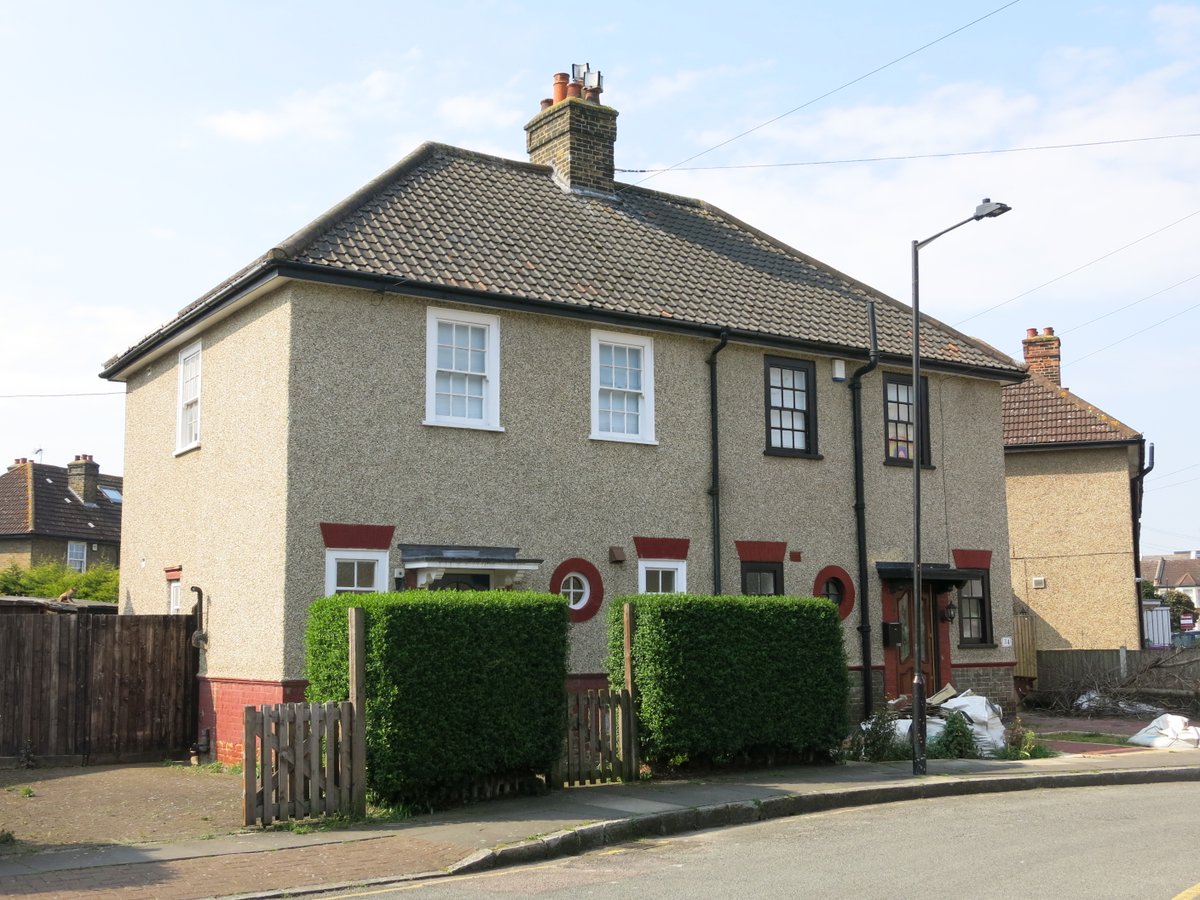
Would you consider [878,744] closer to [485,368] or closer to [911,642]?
[911,642]

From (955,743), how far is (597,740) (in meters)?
5.78

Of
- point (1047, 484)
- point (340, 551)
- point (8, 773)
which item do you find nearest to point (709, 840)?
point (340, 551)

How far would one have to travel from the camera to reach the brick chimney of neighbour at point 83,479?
161 ft

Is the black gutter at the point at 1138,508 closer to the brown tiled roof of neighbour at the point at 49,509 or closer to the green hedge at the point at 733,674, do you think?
the green hedge at the point at 733,674

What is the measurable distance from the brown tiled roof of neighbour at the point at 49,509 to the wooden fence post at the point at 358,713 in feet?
122

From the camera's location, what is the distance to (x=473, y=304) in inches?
651

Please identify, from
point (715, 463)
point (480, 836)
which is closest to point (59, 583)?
point (715, 463)

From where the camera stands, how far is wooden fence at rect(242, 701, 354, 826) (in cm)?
1117

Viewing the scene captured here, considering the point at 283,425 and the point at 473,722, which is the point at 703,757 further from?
the point at 283,425

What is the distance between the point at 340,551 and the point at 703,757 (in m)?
5.04

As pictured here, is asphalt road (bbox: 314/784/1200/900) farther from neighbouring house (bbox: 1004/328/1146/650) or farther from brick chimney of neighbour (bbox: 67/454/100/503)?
brick chimney of neighbour (bbox: 67/454/100/503)

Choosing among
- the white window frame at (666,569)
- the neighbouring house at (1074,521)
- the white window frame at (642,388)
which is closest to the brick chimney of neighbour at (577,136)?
the white window frame at (642,388)

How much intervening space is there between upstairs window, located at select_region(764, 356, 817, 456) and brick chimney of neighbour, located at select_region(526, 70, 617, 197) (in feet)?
15.9

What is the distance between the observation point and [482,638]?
12367mm
